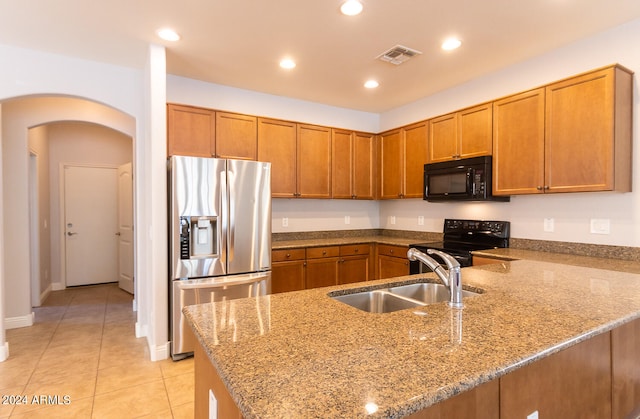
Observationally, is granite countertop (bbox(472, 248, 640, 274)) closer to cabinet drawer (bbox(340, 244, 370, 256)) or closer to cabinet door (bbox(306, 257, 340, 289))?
cabinet drawer (bbox(340, 244, 370, 256))

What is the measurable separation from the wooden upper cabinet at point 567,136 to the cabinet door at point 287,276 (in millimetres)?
2091

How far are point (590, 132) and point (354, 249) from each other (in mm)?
2418

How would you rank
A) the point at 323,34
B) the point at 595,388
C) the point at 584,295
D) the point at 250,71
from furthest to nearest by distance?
the point at 250,71
the point at 323,34
the point at 584,295
the point at 595,388

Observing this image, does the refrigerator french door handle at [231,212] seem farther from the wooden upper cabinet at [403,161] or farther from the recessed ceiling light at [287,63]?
the wooden upper cabinet at [403,161]

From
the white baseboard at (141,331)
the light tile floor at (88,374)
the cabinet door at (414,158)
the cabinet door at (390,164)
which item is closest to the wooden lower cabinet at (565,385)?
the light tile floor at (88,374)

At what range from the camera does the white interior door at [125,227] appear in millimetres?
5055

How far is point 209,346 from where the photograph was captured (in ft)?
3.07

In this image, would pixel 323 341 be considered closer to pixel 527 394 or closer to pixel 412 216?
pixel 527 394

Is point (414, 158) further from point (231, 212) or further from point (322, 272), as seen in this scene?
point (231, 212)

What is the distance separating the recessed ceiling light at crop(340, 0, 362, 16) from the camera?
2.17 meters

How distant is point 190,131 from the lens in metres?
3.26

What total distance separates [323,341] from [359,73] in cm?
300

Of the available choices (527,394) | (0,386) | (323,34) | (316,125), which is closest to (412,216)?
(316,125)

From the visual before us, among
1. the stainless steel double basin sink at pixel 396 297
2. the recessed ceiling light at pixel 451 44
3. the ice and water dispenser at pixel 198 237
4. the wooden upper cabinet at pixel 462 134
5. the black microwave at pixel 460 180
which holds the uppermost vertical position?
the recessed ceiling light at pixel 451 44
